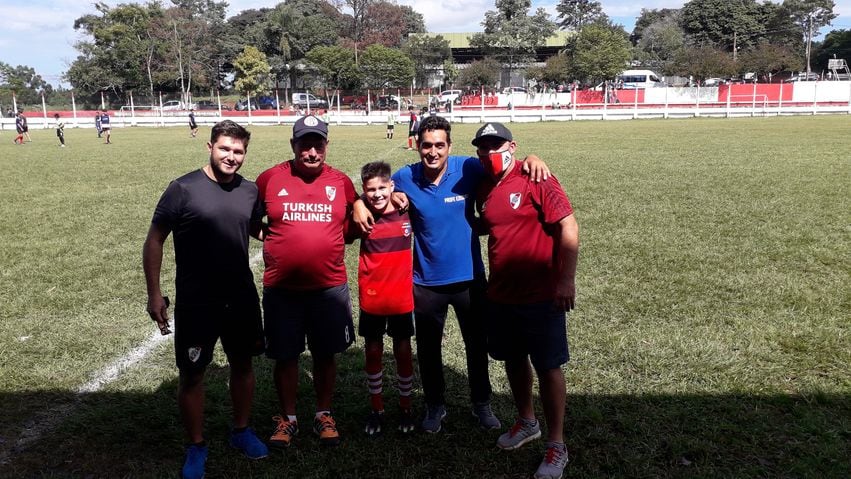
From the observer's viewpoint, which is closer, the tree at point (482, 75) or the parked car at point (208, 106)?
the parked car at point (208, 106)

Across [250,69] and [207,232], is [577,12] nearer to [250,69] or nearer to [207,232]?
[250,69]

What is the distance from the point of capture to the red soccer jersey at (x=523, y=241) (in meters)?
3.21

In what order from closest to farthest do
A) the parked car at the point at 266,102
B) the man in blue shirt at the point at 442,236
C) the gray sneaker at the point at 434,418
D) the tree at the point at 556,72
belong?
the man in blue shirt at the point at 442,236 < the gray sneaker at the point at 434,418 < the parked car at the point at 266,102 < the tree at the point at 556,72

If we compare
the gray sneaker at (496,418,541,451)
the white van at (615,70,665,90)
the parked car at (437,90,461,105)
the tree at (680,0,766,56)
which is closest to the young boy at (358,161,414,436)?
the gray sneaker at (496,418,541,451)

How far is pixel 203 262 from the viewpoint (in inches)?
126

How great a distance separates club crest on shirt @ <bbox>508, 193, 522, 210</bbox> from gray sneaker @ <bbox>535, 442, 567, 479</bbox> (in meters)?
1.30

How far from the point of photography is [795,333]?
4.91 meters

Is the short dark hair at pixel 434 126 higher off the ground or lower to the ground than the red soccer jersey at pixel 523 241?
higher

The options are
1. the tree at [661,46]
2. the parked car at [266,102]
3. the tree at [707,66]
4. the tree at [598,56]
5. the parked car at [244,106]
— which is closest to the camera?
the parked car at [244,106]

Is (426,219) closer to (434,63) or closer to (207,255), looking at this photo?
(207,255)

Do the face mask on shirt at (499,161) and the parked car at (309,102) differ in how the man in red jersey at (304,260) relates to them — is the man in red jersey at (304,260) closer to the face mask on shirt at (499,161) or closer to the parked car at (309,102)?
the face mask on shirt at (499,161)

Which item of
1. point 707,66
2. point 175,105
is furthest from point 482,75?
point 175,105

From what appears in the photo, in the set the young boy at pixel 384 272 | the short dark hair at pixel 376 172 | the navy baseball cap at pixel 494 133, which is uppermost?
the navy baseball cap at pixel 494 133

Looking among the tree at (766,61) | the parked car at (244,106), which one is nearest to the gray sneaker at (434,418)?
the parked car at (244,106)
